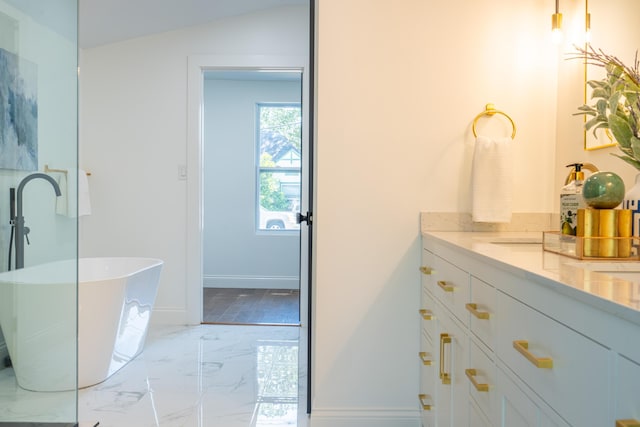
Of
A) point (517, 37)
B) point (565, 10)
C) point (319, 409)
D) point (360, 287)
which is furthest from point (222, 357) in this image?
point (565, 10)

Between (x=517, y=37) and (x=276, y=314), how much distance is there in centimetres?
296

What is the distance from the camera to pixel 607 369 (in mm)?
667

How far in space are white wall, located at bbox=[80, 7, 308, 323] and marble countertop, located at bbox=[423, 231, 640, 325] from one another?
9.26 ft

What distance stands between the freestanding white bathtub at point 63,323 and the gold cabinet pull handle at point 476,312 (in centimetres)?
152

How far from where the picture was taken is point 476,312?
3.93ft

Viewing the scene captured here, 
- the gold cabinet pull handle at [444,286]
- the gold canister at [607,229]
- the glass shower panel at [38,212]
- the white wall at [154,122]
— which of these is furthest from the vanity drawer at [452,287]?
the white wall at [154,122]

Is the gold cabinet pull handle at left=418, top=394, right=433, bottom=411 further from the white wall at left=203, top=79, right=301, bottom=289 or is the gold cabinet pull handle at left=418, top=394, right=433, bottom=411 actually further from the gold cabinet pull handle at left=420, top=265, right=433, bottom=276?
the white wall at left=203, top=79, right=301, bottom=289

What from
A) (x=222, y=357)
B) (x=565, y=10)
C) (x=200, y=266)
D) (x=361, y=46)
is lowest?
(x=222, y=357)

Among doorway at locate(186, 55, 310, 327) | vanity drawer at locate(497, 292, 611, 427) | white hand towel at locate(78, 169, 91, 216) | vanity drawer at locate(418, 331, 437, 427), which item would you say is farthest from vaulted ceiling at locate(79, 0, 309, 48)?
vanity drawer at locate(497, 292, 611, 427)

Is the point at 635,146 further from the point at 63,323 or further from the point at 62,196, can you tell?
the point at 63,323

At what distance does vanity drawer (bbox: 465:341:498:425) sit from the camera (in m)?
1.12

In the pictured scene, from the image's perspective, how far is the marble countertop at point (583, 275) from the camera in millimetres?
655

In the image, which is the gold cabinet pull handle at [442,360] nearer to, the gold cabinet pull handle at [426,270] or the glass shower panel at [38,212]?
the gold cabinet pull handle at [426,270]

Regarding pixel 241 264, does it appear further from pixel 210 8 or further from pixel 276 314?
pixel 210 8
